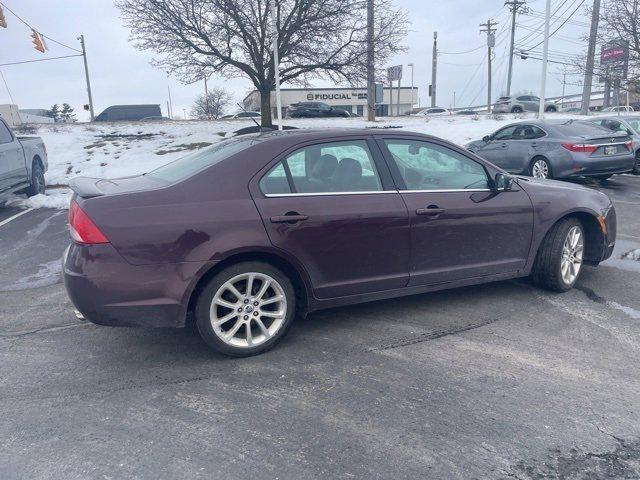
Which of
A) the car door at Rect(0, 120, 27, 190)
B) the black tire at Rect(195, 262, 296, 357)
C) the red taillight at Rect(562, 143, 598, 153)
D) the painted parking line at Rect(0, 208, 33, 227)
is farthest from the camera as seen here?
the red taillight at Rect(562, 143, 598, 153)

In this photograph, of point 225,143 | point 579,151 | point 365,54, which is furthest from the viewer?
point 365,54

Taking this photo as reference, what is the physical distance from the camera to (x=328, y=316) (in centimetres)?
440

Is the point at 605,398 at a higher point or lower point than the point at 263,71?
lower

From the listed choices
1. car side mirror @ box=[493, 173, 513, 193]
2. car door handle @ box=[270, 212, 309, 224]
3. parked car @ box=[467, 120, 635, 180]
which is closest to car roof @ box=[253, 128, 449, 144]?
car door handle @ box=[270, 212, 309, 224]

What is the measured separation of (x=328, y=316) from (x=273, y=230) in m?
1.14

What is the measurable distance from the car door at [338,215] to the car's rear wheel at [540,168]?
7740 mm

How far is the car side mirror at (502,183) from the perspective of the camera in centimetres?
446

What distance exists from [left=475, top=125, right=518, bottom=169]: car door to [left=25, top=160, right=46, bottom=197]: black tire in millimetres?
9373

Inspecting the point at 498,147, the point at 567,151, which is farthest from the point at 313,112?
the point at 567,151

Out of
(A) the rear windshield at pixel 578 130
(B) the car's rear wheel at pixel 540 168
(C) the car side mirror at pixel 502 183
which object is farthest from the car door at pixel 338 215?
(A) the rear windshield at pixel 578 130

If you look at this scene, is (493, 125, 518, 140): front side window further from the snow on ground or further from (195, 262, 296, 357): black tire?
(195, 262, 296, 357): black tire

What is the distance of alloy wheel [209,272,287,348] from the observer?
353 centimetres

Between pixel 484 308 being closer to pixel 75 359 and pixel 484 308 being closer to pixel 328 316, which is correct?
pixel 328 316

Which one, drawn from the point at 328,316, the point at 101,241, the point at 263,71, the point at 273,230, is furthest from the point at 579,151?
the point at 263,71
